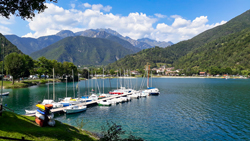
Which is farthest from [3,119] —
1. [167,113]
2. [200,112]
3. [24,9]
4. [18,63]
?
[18,63]

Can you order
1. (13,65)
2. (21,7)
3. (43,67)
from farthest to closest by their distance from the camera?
(43,67) < (13,65) < (21,7)

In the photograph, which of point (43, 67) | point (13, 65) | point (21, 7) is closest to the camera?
point (21, 7)

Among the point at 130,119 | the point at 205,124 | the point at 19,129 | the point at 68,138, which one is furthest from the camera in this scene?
the point at 130,119

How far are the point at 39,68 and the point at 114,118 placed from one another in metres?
110

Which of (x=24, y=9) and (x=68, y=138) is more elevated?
(x=24, y=9)

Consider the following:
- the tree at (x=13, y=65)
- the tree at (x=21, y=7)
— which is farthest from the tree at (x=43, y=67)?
the tree at (x=21, y=7)

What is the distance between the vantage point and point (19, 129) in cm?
1658

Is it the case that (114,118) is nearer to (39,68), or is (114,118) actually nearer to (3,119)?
(3,119)

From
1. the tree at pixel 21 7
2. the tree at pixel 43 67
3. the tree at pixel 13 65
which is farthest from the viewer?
the tree at pixel 43 67

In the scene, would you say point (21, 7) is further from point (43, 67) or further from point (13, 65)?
point (43, 67)

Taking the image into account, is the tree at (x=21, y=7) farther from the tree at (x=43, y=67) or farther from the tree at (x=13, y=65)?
the tree at (x=43, y=67)

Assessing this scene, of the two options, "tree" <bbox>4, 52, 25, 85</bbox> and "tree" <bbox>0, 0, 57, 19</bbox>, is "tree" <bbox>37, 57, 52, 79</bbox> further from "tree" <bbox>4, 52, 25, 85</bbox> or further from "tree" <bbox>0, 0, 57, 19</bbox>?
"tree" <bbox>0, 0, 57, 19</bbox>

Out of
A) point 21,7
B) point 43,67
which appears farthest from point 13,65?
point 21,7

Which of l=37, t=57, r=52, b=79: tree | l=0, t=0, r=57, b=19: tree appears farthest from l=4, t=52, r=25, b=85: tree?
l=0, t=0, r=57, b=19: tree
